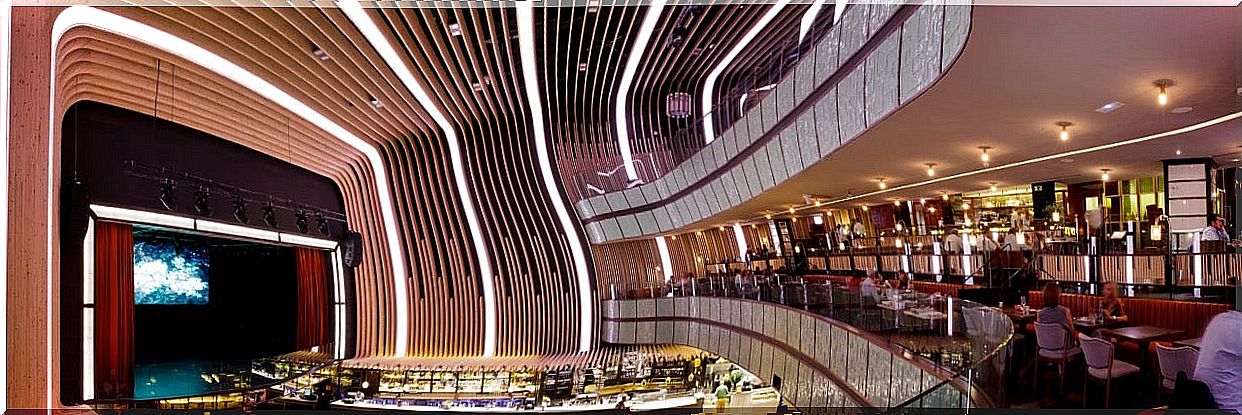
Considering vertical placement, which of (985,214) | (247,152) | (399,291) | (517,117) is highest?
(517,117)

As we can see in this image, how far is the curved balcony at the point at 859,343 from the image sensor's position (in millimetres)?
5758

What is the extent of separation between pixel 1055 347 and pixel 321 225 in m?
13.4

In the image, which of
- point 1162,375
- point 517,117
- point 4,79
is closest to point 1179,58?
point 1162,375

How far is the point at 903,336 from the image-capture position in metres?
8.30

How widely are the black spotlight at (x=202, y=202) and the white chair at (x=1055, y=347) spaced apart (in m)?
10.2

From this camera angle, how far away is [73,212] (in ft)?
25.2

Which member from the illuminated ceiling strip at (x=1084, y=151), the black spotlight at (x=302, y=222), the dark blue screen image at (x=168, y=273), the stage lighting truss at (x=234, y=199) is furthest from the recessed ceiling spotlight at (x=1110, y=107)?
the black spotlight at (x=302, y=222)

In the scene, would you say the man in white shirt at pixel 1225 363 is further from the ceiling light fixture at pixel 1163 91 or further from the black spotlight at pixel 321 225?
the black spotlight at pixel 321 225

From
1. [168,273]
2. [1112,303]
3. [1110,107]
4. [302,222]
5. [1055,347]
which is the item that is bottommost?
[1055,347]

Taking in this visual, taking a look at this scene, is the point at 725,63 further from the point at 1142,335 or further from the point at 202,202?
the point at 1142,335

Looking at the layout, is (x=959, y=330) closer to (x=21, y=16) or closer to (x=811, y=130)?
(x=811, y=130)

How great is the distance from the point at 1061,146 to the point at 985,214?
23.9ft

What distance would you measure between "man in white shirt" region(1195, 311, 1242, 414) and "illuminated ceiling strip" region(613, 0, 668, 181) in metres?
8.22

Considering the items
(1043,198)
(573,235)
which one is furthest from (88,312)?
(1043,198)
